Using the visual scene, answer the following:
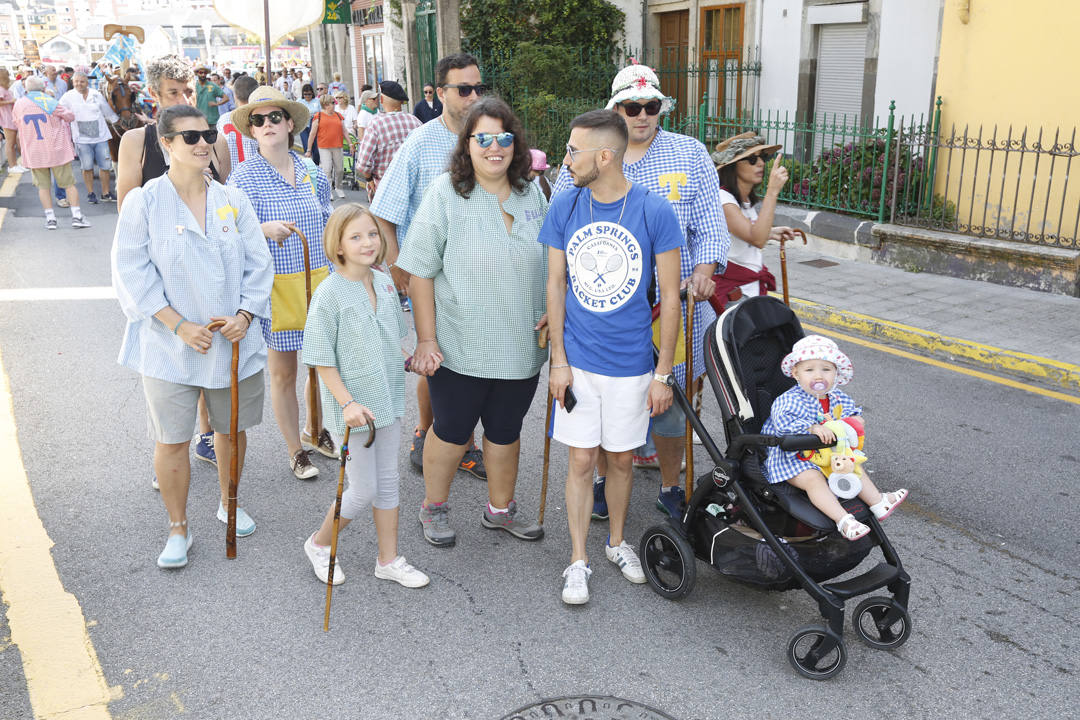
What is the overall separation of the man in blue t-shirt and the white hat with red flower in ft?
1.45

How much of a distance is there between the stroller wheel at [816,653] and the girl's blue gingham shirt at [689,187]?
1.62 meters

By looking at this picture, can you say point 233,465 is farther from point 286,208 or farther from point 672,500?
point 672,500

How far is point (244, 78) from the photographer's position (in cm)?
621

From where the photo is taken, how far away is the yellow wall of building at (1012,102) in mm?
8320

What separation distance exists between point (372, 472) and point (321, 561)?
0.48m

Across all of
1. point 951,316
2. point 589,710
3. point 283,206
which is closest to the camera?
point 589,710

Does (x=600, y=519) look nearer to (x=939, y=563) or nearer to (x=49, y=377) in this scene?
(x=939, y=563)

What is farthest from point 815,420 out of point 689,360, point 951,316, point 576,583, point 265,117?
point 951,316

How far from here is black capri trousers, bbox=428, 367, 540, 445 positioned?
395 centimetres

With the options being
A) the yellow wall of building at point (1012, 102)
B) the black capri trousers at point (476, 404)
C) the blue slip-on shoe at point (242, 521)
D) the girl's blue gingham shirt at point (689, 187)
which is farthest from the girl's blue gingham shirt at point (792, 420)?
the yellow wall of building at point (1012, 102)

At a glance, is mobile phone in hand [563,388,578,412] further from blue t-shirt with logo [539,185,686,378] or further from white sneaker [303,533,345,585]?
white sneaker [303,533,345,585]

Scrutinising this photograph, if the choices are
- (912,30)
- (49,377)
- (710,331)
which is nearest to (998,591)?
(710,331)

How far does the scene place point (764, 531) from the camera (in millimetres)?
3246

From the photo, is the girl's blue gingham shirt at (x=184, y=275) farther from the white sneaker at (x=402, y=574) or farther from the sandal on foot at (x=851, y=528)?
the sandal on foot at (x=851, y=528)
